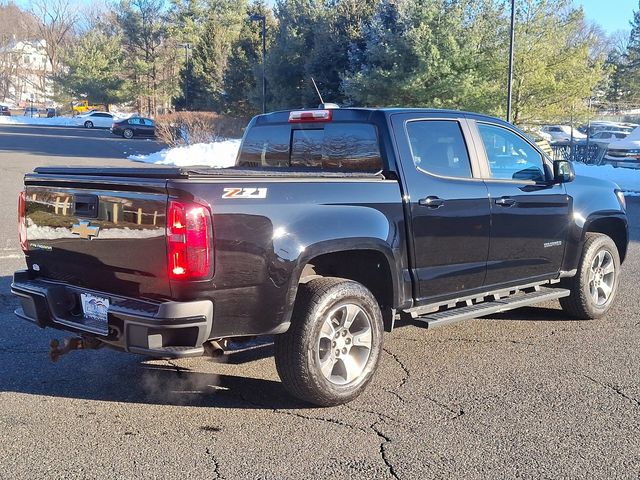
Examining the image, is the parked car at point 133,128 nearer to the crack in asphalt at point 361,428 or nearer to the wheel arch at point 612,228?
the wheel arch at point 612,228

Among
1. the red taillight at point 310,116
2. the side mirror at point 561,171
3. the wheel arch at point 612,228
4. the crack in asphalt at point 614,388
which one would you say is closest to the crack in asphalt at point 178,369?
the red taillight at point 310,116

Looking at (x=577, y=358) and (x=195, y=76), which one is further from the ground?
(x=195, y=76)

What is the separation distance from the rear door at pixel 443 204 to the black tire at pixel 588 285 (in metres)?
1.46

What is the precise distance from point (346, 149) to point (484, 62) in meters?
22.7

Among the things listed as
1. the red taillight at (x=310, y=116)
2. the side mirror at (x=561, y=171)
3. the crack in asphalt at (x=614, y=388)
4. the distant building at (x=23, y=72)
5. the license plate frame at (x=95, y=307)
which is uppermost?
the distant building at (x=23, y=72)

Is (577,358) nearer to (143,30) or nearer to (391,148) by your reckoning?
(391,148)

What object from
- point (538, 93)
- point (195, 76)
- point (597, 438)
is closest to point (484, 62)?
point (538, 93)

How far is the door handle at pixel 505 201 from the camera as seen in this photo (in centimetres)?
557

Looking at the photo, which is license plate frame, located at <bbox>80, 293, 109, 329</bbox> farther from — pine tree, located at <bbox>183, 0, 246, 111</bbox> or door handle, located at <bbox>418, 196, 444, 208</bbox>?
pine tree, located at <bbox>183, 0, 246, 111</bbox>

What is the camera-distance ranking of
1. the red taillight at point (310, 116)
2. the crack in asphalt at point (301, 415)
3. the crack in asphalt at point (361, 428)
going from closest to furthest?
the crack in asphalt at point (361, 428), the crack in asphalt at point (301, 415), the red taillight at point (310, 116)

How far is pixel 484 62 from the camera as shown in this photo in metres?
26.3

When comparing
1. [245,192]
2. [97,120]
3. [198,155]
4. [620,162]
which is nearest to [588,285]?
[245,192]

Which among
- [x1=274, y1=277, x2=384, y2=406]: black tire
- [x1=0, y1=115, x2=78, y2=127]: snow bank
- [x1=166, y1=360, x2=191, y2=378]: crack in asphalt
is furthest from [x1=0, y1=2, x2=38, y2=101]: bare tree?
[x1=274, y1=277, x2=384, y2=406]: black tire

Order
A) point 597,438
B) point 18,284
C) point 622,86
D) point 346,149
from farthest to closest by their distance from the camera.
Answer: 1. point 622,86
2. point 346,149
3. point 18,284
4. point 597,438
